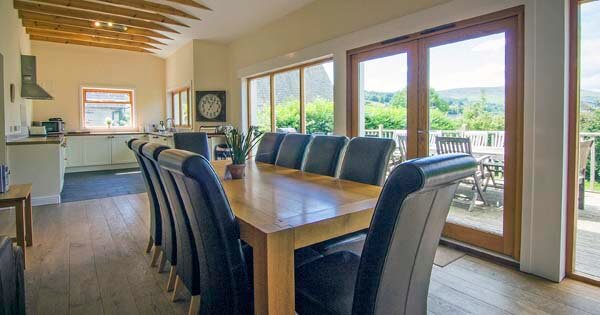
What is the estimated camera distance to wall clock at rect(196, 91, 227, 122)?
698 cm

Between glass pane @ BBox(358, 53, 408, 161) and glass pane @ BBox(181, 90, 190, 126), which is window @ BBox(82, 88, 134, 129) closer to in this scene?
glass pane @ BBox(181, 90, 190, 126)

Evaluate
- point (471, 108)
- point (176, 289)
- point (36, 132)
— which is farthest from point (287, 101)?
point (36, 132)

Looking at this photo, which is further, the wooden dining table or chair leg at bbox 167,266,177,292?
chair leg at bbox 167,266,177,292

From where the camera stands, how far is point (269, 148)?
11.4 ft

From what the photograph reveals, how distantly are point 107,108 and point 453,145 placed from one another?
827 cm

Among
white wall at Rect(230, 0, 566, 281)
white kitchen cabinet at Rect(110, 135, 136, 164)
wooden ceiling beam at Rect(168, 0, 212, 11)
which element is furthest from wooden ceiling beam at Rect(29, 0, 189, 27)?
white wall at Rect(230, 0, 566, 281)

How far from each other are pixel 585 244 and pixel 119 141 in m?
8.46

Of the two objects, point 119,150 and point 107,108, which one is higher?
point 107,108

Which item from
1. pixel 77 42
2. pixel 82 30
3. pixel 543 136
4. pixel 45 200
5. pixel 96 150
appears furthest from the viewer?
pixel 96 150

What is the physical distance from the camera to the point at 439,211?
122cm

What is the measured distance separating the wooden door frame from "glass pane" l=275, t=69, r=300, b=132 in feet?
11.4

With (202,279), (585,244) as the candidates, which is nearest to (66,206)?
(202,279)

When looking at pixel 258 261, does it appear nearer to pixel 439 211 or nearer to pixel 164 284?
pixel 439 211

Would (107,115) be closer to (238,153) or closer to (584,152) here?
(238,153)
